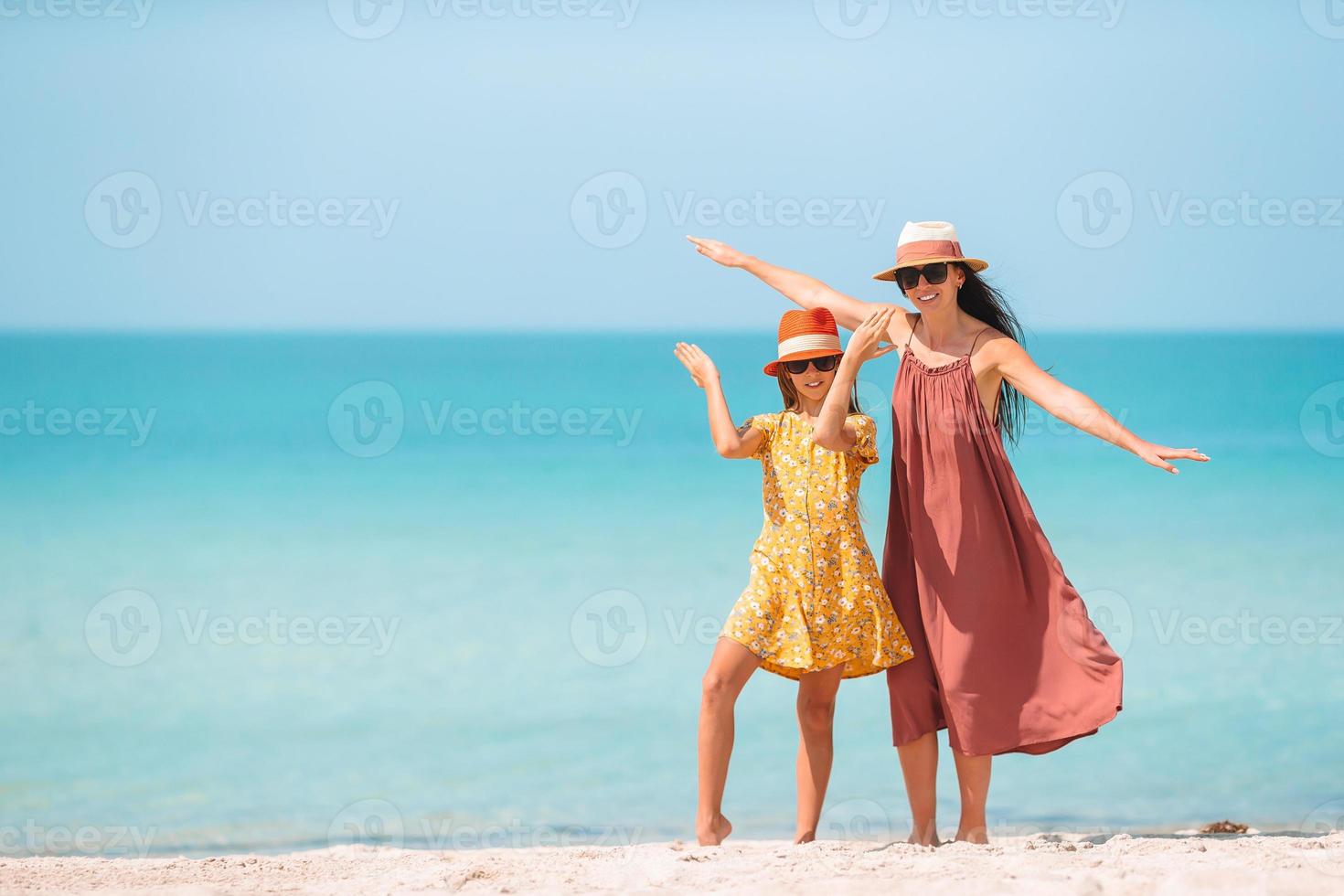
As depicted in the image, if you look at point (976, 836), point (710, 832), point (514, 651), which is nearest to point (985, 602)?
point (976, 836)

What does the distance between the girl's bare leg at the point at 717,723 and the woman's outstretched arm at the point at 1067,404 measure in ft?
3.84

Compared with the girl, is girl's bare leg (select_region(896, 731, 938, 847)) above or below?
below

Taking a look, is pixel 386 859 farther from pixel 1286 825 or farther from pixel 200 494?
pixel 200 494

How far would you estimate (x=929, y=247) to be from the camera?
429 cm

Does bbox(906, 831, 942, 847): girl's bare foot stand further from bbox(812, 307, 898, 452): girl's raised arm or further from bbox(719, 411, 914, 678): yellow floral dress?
bbox(812, 307, 898, 452): girl's raised arm

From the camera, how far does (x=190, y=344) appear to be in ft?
182

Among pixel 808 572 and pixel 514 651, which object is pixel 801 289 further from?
pixel 514 651

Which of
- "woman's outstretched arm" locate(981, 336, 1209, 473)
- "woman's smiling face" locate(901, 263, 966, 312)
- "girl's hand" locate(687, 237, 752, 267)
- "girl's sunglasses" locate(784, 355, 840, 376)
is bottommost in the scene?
"woman's outstretched arm" locate(981, 336, 1209, 473)

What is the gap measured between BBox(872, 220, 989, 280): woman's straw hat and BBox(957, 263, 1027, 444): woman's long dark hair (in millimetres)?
53

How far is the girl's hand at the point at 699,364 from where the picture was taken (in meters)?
4.29

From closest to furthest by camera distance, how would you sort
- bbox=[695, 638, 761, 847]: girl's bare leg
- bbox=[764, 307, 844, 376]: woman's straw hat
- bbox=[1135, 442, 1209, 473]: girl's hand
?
bbox=[1135, 442, 1209, 473]: girl's hand, bbox=[695, 638, 761, 847]: girl's bare leg, bbox=[764, 307, 844, 376]: woman's straw hat

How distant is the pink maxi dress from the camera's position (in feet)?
13.6

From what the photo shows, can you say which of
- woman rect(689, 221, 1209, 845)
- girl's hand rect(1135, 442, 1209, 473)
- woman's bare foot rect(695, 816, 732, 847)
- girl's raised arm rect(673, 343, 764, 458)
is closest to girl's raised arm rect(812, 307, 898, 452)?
woman rect(689, 221, 1209, 845)

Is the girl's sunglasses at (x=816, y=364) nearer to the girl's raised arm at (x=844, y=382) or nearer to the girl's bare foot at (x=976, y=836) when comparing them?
the girl's raised arm at (x=844, y=382)
